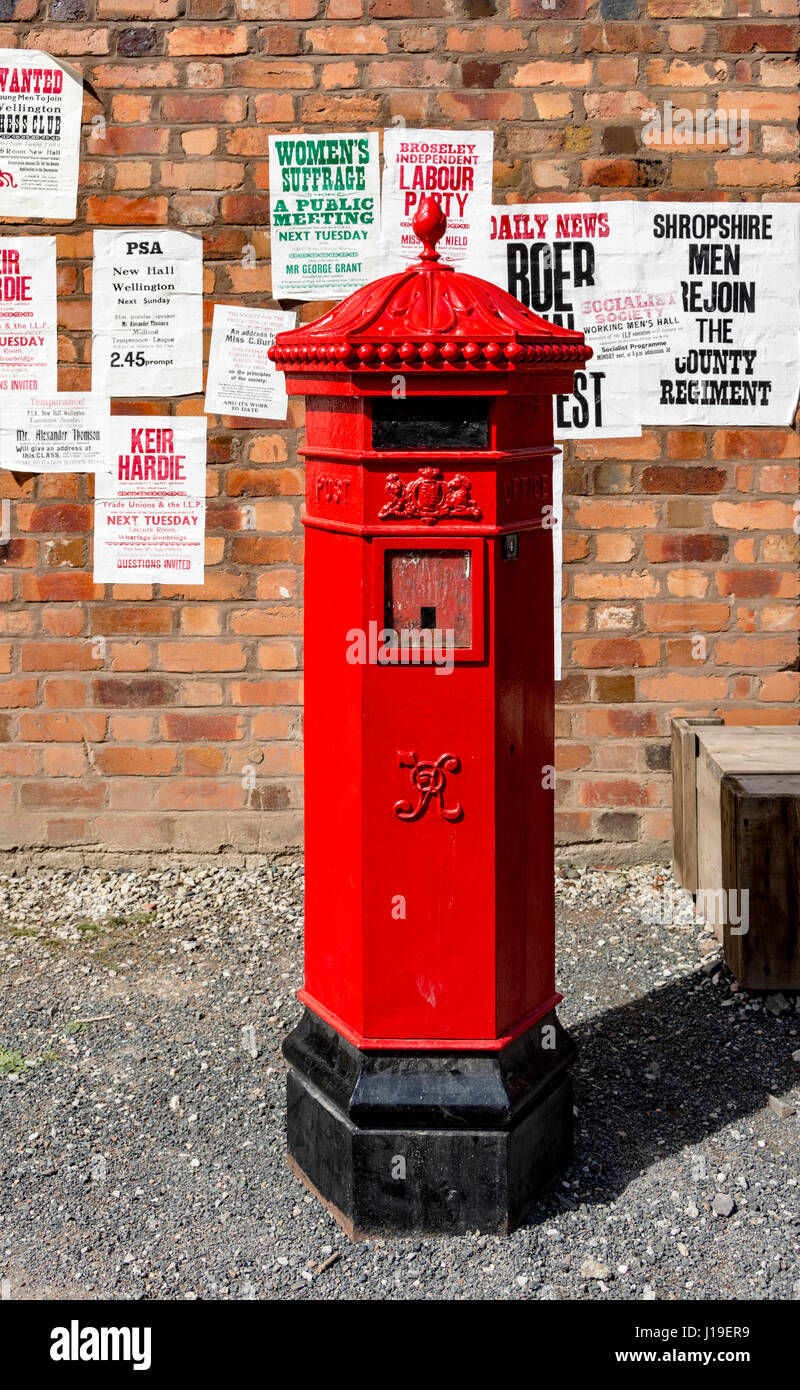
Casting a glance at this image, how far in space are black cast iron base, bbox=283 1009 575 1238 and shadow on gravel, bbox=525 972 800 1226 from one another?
7.3 inches

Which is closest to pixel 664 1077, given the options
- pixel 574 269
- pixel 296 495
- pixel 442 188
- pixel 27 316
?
pixel 296 495

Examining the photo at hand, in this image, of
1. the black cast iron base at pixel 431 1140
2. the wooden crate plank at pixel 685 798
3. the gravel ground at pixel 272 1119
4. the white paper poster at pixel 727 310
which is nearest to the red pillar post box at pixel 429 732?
the black cast iron base at pixel 431 1140

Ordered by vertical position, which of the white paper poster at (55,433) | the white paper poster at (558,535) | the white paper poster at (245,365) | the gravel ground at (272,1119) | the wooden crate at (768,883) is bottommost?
the gravel ground at (272,1119)

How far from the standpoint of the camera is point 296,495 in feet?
18.4

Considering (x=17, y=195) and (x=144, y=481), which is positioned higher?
(x=17, y=195)

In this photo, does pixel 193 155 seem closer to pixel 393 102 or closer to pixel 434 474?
pixel 393 102

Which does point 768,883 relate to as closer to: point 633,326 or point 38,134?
point 633,326

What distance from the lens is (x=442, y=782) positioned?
324 centimetres

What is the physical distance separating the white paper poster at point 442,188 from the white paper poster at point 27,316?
1.29 meters

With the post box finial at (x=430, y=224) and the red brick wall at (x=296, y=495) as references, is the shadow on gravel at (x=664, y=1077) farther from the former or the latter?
the post box finial at (x=430, y=224)

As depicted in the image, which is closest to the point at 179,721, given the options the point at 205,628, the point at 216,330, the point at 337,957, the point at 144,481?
the point at 205,628

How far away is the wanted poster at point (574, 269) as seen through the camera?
5.46 meters

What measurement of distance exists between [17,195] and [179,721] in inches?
82.2

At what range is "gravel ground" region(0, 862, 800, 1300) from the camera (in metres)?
3.21
